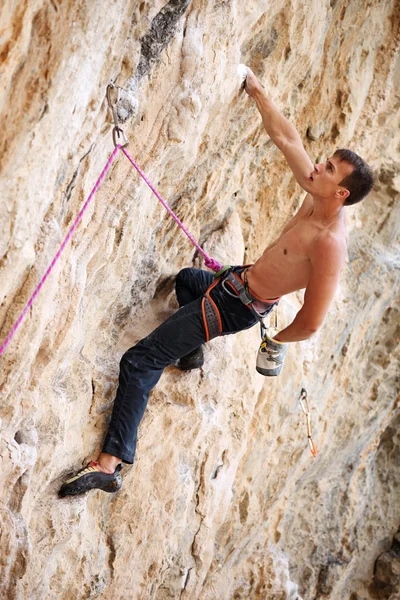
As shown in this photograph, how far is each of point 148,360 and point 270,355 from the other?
0.65 meters

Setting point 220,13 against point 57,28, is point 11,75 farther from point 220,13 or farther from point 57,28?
point 220,13

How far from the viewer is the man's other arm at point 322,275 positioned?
10.4 feet

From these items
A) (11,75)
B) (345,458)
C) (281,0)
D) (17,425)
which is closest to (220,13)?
(281,0)

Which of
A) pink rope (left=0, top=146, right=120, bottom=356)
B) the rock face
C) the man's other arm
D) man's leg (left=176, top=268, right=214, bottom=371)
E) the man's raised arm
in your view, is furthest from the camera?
man's leg (left=176, top=268, right=214, bottom=371)

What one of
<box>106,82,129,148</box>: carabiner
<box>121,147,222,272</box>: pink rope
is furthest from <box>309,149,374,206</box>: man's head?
<box>106,82,129,148</box>: carabiner

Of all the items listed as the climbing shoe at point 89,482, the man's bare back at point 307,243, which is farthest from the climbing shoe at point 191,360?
the climbing shoe at point 89,482

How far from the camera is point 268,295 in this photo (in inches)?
140

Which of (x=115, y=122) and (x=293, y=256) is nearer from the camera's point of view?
(x=115, y=122)

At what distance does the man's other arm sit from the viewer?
3168 mm

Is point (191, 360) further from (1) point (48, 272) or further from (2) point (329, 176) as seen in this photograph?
(1) point (48, 272)

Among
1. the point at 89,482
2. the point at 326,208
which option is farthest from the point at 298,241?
the point at 89,482

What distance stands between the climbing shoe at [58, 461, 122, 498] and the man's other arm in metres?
1.29

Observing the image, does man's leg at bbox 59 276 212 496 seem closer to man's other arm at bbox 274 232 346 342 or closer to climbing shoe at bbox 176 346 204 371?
climbing shoe at bbox 176 346 204 371

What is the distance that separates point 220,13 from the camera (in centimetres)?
314
